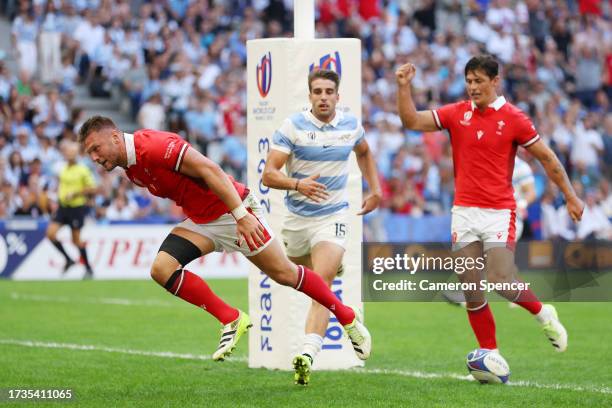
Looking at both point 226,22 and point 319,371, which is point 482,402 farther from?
point 226,22

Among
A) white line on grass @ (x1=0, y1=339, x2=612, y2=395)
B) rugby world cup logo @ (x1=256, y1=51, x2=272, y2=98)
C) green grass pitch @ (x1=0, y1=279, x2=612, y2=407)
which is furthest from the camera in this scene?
rugby world cup logo @ (x1=256, y1=51, x2=272, y2=98)

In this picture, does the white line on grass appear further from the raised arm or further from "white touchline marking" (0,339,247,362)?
the raised arm

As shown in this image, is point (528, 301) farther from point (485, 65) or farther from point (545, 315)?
point (485, 65)

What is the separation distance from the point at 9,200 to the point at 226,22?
8333mm

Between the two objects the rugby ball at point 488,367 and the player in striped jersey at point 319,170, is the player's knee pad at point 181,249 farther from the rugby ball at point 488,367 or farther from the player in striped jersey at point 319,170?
the rugby ball at point 488,367

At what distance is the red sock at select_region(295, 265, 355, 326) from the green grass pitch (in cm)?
59

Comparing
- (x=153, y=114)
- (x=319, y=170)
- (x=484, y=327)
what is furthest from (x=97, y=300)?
A: (x=484, y=327)

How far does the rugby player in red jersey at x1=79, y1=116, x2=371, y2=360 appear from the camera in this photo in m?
8.32

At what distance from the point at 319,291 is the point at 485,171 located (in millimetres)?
1685

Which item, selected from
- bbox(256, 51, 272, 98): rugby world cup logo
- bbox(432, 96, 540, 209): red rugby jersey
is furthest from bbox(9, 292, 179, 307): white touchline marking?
bbox(432, 96, 540, 209): red rugby jersey

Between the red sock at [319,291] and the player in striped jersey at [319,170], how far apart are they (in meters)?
0.33

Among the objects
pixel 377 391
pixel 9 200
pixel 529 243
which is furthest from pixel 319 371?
pixel 9 200

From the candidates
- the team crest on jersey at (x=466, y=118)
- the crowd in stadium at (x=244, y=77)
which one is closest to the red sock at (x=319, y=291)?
the team crest on jersey at (x=466, y=118)

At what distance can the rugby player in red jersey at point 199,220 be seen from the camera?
27.3 feet
